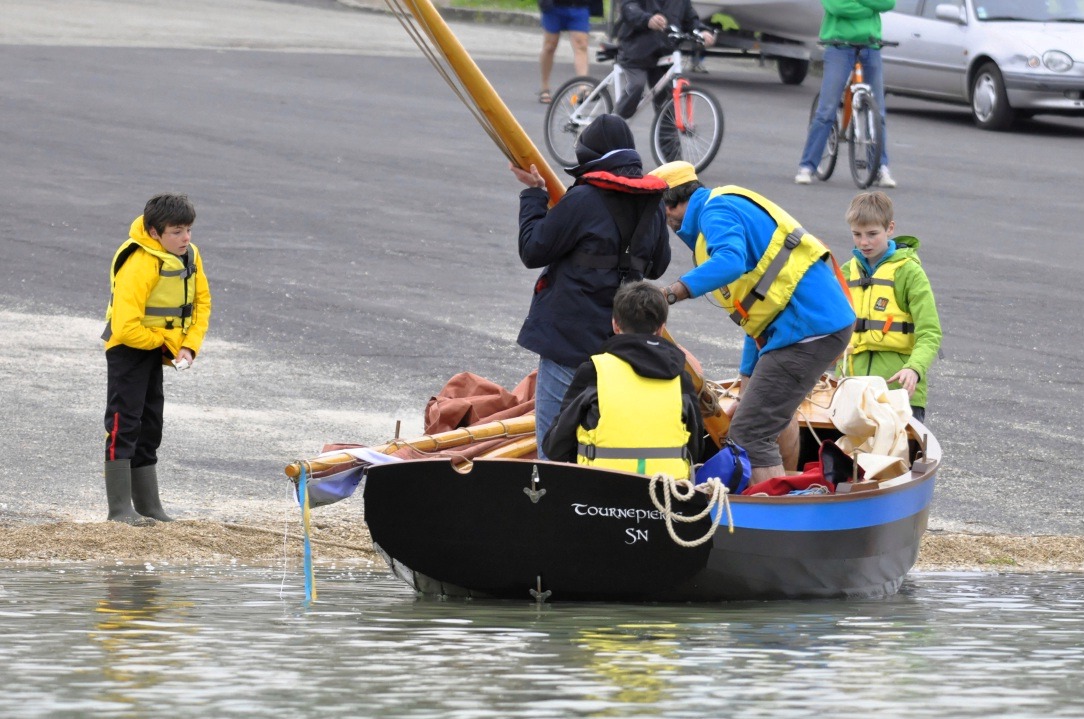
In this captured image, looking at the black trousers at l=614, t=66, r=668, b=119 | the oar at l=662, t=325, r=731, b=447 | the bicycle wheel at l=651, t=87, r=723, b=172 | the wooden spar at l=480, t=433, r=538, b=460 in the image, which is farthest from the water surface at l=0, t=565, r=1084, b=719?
the black trousers at l=614, t=66, r=668, b=119

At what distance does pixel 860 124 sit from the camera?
18.2 m

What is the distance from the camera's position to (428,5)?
29.4 feet

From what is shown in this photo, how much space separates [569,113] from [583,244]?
10923 millimetres

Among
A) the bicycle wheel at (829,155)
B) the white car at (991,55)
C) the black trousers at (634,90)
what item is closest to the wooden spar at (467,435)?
the black trousers at (634,90)

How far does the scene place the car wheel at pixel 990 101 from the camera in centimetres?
2234

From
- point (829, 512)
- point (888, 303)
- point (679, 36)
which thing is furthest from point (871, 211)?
point (679, 36)

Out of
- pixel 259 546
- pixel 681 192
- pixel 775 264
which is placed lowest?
pixel 259 546

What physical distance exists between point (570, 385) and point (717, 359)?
5808 mm

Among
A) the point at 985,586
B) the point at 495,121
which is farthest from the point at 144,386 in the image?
the point at 985,586

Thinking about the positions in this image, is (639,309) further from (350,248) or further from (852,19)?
(852,19)

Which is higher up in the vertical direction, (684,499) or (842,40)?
(842,40)

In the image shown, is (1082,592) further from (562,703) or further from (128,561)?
(128,561)

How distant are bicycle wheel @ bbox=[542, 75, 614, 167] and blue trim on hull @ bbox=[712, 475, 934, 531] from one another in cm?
1038

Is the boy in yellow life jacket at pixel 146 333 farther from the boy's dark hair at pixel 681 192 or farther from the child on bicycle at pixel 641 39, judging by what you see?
the child on bicycle at pixel 641 39
